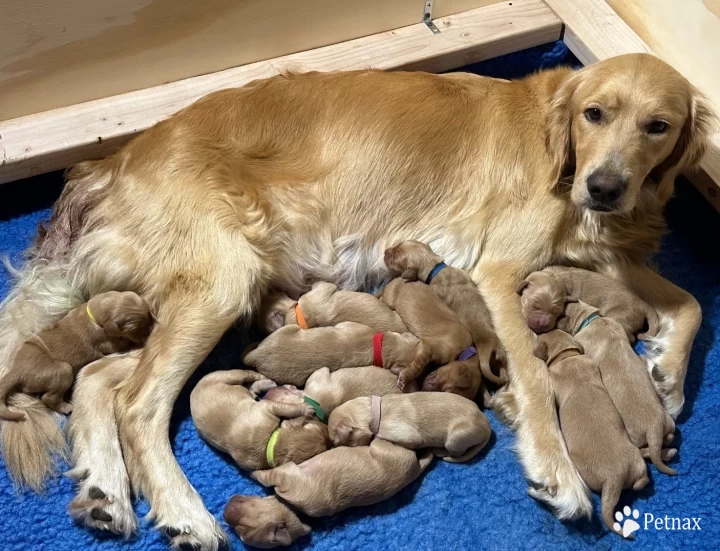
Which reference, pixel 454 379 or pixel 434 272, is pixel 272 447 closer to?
pixel 454 379

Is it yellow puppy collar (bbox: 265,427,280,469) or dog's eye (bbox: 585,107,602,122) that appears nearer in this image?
yellow puppy collar (bbox: 265,427,280,469)

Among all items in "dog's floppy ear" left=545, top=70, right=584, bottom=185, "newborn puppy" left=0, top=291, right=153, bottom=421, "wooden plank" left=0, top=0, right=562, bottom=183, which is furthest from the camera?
"wooden plank" left=0, top=0, right=562, bottom=183

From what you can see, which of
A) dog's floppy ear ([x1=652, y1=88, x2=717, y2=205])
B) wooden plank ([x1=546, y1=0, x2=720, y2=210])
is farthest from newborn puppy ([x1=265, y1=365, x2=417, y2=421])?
wooden plank ([x1=546, y1=0, x2=720, y2=210])

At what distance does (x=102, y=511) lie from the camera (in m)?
2.13

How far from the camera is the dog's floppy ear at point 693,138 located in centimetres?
244

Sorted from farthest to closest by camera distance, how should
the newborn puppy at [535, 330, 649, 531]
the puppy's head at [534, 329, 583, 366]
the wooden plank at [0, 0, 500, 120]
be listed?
the wooden plank at [0, 0, 500, 120], the puppy's head at [534, 329, 583, 366], the newborn puppy at [535, 330, 649, 531]

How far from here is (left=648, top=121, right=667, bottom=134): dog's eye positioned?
2344 mm

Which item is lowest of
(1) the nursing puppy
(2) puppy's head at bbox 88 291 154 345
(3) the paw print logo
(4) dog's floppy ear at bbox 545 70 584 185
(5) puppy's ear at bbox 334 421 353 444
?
(3) the paw print logo

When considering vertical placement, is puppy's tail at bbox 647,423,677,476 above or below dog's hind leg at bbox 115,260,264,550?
below

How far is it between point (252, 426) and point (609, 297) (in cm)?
132

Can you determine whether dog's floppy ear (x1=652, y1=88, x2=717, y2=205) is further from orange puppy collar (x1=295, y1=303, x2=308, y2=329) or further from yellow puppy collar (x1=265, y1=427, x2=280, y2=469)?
yellow puppy collar (x1=265, y1=427, x2=280, y2=469)

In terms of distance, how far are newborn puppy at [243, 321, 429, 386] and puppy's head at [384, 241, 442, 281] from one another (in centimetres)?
29

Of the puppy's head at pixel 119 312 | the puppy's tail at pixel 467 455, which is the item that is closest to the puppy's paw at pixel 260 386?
the puppy's head at pixel 119 312

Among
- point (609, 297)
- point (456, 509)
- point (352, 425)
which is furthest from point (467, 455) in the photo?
point (609, 297)
